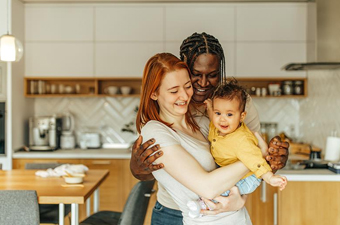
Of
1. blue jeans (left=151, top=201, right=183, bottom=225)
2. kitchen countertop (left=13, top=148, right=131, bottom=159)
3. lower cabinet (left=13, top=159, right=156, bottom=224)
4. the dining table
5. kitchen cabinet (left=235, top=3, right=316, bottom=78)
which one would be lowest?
lower cabinet (left=13, top=159, right=156, bottom=224)

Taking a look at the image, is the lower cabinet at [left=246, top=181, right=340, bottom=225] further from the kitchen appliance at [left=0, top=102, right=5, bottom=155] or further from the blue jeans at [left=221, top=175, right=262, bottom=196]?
the kitchen appliance at [left=0, top=102, right=5, bottom=155]

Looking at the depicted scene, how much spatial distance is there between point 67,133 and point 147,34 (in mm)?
1410

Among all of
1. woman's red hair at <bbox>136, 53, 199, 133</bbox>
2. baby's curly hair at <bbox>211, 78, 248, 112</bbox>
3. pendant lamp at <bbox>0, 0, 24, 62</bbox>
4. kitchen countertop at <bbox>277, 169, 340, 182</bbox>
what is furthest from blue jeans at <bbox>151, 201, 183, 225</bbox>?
pendant lamp at <bbox>0, 0, 24, 62</bbox>

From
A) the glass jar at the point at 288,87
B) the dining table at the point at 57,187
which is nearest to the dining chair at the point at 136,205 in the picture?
the dining table at the point at 57,187

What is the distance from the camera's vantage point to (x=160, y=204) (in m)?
1.82

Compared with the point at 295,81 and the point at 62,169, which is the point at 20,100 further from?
the point at 295,81

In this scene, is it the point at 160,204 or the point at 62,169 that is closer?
the point at 160,204

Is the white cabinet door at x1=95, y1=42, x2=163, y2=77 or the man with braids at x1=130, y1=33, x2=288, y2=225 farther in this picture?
the white cabinet door at x1=95, y1=42, x2=163, y2=77

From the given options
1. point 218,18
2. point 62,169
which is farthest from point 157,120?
point 218,18

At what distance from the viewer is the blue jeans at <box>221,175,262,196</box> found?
5.18 feet

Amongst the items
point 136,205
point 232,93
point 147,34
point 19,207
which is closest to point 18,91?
point 147,34

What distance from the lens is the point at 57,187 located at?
281 cm

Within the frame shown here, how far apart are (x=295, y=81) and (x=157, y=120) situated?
11.2ft

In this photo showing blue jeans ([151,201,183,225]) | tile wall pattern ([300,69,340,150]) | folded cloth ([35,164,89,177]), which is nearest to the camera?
blue jeans ([151,201,183,225])
